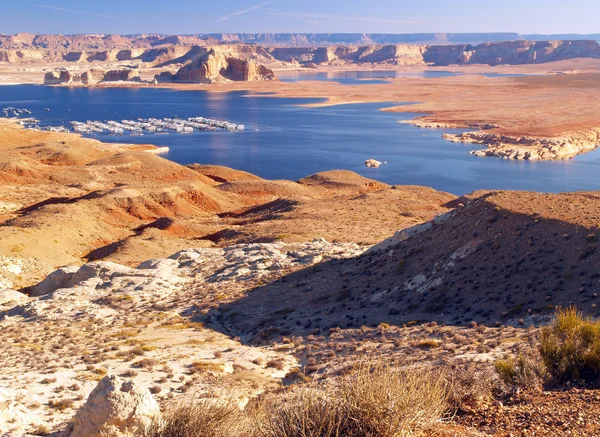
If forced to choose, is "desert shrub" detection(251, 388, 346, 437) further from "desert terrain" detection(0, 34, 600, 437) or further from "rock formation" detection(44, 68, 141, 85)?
"rock formation" detection(44, 68, 141, 85)

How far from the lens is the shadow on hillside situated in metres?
14.9

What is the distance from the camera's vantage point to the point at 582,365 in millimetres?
9117

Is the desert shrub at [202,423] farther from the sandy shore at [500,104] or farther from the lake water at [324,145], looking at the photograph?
the sandy shore at [500,104]

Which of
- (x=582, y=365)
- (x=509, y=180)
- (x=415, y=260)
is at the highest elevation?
(x=582, y=365)

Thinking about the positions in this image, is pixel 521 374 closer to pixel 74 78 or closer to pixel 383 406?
pixel 383 406

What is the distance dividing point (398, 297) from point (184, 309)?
6422mm

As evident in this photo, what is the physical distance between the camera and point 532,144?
83688mm

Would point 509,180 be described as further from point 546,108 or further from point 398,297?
point 546,108

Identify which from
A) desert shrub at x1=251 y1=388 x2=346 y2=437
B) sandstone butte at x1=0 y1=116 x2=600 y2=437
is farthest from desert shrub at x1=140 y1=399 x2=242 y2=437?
sandstone butte at x1=0 y1=116 x2=600 y2=437

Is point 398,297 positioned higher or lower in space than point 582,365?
lower

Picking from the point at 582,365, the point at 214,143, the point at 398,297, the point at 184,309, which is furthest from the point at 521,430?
the point at 214,143

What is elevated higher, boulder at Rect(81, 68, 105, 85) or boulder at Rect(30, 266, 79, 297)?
boulder at Rect(81, 68, 105, 85)

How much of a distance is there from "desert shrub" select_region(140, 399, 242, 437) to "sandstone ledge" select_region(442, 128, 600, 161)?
7554 cm

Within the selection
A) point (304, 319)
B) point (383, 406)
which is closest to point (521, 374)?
point (383, 406)
